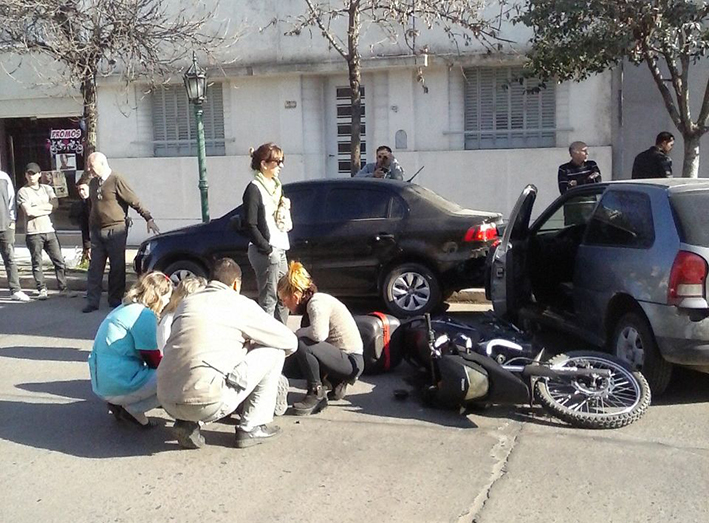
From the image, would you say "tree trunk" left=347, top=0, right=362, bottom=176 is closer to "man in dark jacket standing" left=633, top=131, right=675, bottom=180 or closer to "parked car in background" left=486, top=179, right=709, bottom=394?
"man in dark jacket standing" left=633, top=131, right=675, bottom=180

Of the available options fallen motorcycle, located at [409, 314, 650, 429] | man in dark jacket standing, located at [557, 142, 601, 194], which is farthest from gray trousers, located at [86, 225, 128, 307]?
man in dark jacket standing, located at [557, 142, 601, 194]

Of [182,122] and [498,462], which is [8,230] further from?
[498,462]

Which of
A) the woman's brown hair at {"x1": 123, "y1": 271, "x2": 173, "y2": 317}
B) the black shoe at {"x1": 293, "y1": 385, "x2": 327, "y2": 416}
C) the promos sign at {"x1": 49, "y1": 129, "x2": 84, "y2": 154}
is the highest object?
the promos sign at {"x1": 49, "y1": 129, "x2": 84, "y2": 154}

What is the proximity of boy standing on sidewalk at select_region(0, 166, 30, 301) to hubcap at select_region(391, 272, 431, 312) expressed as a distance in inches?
205

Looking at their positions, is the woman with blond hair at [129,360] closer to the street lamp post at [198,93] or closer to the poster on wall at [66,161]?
the street lamp post at [198,93]

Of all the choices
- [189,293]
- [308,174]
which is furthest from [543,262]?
[308,174]

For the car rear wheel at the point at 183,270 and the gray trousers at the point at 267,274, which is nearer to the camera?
the gray trousers at the point at 267,274

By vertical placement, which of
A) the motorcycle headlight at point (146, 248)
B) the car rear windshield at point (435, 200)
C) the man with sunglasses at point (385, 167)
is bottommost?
the motorcycle headlight at point (146, 248)

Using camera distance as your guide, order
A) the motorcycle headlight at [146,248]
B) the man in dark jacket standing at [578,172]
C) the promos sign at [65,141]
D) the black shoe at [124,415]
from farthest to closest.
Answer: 1. the promos sign at [65,141]
2. the man in dark jacket standing at [578,172]
3. the motorcycle headlight at [146,248]
4. the black shoe at [124,415]

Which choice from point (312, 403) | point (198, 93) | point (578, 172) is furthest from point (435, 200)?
point (198, 93)

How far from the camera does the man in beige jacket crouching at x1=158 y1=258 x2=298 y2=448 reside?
17.3ft

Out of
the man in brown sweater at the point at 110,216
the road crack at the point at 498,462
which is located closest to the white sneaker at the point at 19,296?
the man in brown sweater at the point at 110,216

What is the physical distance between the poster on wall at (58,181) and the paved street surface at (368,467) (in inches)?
478

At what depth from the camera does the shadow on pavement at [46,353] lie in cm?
830
